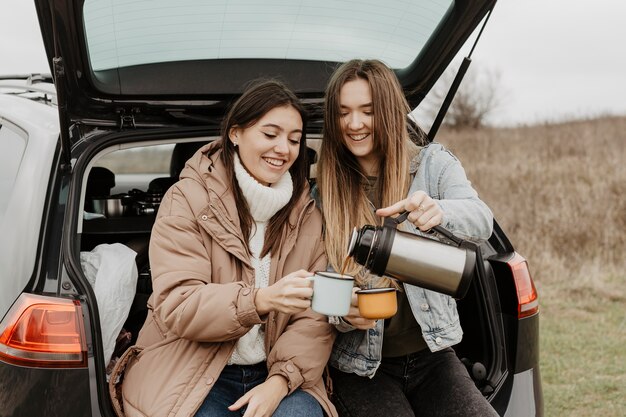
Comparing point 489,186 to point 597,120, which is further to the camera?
point 597,120

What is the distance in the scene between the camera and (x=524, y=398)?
2.12 meters

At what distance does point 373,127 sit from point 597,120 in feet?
42.2

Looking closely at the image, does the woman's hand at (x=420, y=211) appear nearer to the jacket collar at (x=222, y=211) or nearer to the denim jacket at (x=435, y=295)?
the denim jacket at (x=435, y=295)

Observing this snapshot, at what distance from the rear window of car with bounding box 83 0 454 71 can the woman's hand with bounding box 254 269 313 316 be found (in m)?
0.85

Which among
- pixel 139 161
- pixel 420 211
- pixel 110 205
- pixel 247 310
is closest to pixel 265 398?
pixel 247 310

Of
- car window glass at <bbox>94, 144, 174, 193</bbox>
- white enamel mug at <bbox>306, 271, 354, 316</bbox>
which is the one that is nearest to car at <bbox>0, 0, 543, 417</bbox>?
white enamel mug at <bbox>306, 271, 354, 316</bbox>

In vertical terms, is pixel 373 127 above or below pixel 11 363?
above

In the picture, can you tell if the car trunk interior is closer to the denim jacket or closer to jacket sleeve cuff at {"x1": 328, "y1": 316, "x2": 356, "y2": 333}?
the denim jacket

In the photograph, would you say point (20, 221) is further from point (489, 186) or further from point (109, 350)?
point (489, 186)

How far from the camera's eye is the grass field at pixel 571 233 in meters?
4.01

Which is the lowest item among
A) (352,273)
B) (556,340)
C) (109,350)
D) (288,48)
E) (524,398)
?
(556,340)

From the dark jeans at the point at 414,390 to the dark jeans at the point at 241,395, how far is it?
20 centimetres

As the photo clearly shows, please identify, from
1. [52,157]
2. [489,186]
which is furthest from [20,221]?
[489,186]

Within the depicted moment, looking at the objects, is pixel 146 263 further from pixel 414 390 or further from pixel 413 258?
pixel 413 258
